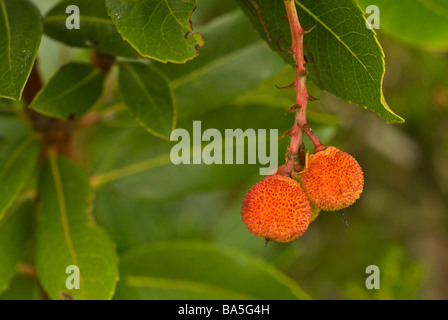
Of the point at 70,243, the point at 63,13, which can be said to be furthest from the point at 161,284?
Answer: the point at 63,13

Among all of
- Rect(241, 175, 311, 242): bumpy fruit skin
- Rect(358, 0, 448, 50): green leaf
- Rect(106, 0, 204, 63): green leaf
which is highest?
Rect(358, 0, 448, 50): green leaf

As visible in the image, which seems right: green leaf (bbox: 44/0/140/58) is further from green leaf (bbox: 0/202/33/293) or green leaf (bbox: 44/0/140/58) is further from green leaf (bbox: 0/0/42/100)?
green leaf (bbox: 0/202/33/293)

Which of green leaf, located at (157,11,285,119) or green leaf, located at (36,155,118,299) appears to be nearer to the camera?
green leaf, located at (36,155,118,299)

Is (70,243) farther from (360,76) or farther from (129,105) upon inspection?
(360,76)

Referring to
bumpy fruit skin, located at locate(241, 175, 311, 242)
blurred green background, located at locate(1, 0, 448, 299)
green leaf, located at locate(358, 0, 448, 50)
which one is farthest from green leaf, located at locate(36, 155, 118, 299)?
green leaf, located at locate(358, 0, 448, 50)

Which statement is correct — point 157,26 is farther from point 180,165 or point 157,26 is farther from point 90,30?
point 180,165

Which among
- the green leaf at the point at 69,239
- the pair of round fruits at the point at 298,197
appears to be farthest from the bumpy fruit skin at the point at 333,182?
the green leaf at the point at 69,239

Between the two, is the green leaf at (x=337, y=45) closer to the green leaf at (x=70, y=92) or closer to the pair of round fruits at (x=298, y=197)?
the pair of round fruits at (x=298, y=197)
